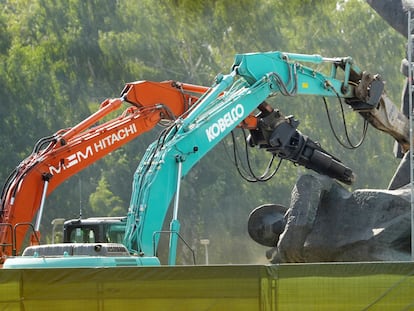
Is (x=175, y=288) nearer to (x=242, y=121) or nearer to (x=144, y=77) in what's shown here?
(x=242, y=121)

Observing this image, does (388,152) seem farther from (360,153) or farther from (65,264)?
(65,264)

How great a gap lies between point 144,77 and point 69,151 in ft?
69.8

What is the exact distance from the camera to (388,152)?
43875mm

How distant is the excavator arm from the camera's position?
1653 cm

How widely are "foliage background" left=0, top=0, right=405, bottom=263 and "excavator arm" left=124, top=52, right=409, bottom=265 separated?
51.6 feet

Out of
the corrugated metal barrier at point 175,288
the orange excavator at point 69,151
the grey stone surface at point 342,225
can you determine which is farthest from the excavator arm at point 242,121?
the corrugated metal barrier at point 175,288

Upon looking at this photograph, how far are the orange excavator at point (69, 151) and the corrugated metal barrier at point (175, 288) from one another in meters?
7.08

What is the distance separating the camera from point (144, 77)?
Answer: 40594 millimetres

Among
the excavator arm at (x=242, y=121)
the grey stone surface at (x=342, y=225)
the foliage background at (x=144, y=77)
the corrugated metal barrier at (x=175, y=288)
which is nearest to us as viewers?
the corrugated metal barrier at (x=175, y=288)

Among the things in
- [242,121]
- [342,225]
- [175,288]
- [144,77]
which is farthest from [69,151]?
[144,77]

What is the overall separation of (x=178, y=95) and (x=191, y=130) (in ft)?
12.6

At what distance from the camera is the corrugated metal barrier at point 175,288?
9945 mm

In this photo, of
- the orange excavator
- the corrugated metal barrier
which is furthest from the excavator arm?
the corrugated metal barrier

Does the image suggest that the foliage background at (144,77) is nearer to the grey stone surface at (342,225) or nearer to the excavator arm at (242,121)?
the excavator arm at (242,121)
